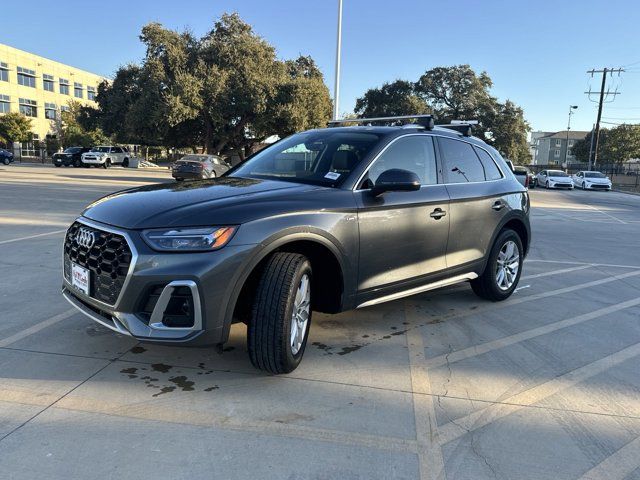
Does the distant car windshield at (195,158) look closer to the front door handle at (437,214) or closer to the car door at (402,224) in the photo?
the car door at (402,224)

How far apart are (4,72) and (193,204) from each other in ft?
240

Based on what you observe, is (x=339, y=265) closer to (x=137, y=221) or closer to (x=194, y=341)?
(x=194, y=341)

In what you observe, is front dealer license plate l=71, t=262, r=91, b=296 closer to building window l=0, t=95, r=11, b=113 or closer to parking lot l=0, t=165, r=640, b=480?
parking lot l=0, t=165, r=640, b=480

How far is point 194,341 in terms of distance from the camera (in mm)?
3010

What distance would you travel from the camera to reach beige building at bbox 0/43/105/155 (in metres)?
62.8

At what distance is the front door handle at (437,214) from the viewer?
4.36 m

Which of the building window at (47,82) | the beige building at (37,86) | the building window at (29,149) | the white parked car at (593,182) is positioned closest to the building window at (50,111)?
the beige building at (37,86)

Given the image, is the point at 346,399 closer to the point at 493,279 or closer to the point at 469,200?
the point at 469,200

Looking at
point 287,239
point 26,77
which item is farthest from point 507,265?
point 26,77

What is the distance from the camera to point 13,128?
177ft

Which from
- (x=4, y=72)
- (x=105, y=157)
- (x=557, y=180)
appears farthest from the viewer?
(x=4, y=72)

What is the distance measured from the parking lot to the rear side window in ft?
4.66

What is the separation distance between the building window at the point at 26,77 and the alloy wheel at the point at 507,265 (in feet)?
245

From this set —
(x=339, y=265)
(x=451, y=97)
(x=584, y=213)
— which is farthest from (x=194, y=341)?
(x=451, y=97)
